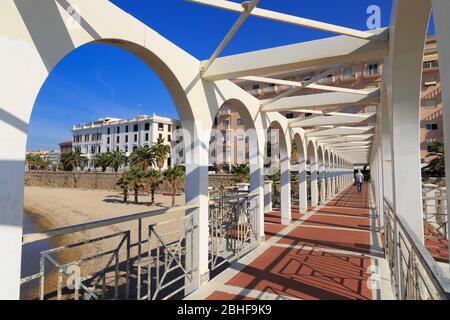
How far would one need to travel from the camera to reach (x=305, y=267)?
4.58 m

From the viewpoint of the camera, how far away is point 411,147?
3.30m

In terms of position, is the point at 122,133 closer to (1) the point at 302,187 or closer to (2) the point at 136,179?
(2) the point at 136,179

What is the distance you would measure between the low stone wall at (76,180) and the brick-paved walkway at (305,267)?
69.2 feet

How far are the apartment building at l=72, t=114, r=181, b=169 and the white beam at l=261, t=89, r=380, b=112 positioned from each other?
134 feet

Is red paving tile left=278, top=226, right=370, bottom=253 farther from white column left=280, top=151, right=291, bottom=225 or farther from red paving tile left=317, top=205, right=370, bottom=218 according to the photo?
red paving tile left=317, top=205, right=370, bottom=218

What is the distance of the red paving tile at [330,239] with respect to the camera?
581 cm

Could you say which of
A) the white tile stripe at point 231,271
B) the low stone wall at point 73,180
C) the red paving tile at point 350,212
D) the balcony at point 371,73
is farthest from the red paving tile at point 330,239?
the low stone wall at point 73,180

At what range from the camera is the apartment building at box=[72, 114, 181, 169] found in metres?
48.7

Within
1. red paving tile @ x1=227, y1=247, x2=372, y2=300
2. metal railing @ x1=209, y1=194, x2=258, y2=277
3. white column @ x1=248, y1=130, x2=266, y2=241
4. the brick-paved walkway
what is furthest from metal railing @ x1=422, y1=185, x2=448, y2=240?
metal railing @ x1=209, y1=194, x2=258, y2=277

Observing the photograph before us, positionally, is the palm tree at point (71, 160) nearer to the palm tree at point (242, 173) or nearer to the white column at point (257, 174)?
the palm tree at point (242, 173)

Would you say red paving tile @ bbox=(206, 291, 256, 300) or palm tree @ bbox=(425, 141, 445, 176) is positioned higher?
palm tree @ bbox=(425, 141, 445, 176)

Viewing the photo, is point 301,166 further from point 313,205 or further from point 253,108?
point 253,108
